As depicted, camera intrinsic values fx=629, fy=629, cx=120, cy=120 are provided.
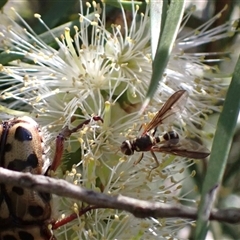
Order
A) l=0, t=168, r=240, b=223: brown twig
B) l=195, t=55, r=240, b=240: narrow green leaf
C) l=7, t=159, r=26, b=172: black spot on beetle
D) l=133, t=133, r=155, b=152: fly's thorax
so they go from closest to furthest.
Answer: l=0, t=168, r=240, b=223: brown twig
l=195, t=55, r=240, b=240: narrow green leaf
l=7, t=159, r=26, b=172: black spot on beetle
l=133, t=133, r=155, b=152: fly's thorax

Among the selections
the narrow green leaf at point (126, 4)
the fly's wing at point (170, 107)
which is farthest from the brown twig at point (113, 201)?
the narrow green leaf at point (126, 4)

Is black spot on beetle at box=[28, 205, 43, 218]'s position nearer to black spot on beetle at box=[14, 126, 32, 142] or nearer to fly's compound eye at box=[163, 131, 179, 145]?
black spot on beetle at box=[14, 126, 32, 142]

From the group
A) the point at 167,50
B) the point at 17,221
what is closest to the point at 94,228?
the point at 17,221

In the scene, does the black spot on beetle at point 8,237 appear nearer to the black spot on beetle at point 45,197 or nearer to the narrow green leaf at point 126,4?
the black spot on beetle at point 45,197

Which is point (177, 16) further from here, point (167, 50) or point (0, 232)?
point (0, 232)

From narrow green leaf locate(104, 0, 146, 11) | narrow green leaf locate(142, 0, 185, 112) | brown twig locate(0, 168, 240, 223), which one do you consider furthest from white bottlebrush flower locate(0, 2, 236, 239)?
brown twig locate(0, 168, 240, 223)

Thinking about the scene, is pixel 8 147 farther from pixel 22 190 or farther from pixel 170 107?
pixel 170 107
